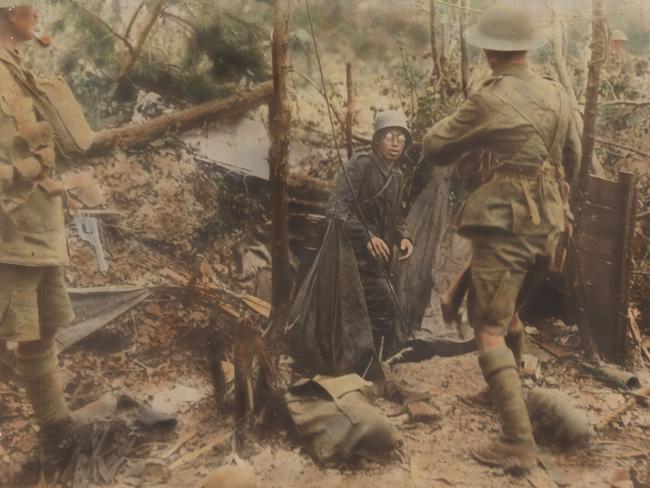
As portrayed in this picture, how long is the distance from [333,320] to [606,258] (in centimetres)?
159

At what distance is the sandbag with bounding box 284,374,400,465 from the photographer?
4.55 meters

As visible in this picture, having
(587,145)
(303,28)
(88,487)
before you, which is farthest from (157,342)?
(587,145)

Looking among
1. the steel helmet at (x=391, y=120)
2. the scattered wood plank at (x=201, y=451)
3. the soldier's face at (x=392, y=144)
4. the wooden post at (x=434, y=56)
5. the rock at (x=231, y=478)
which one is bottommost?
the rock at (x=231, y=478)

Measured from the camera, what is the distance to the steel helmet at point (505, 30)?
4430 mm

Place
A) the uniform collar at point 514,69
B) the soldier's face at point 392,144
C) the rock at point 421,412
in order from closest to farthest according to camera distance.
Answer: the uniform collar at point 514,69
the soldier's face at point 392,144
the rock at point 421,412

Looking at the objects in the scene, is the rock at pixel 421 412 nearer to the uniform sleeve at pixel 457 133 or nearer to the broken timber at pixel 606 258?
the broken timber at pixel 606 258

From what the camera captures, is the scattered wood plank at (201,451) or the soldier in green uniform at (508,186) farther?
the scattered wood plank at (201,451)

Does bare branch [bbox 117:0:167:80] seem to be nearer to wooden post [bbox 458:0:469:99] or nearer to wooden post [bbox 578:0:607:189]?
wooden post [bbox 458:0:469:99]

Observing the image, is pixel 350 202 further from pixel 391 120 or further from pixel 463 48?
pixel 463 48

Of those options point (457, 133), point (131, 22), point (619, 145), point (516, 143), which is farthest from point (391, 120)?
point (131, 22)

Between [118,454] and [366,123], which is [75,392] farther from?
[366,123]

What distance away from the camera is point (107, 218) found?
466cm

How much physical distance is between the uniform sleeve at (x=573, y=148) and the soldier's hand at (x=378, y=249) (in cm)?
108

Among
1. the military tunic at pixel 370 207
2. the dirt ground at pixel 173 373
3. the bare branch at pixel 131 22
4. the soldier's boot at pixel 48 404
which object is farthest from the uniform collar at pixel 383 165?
the soldier's boot at pixel 48 404
